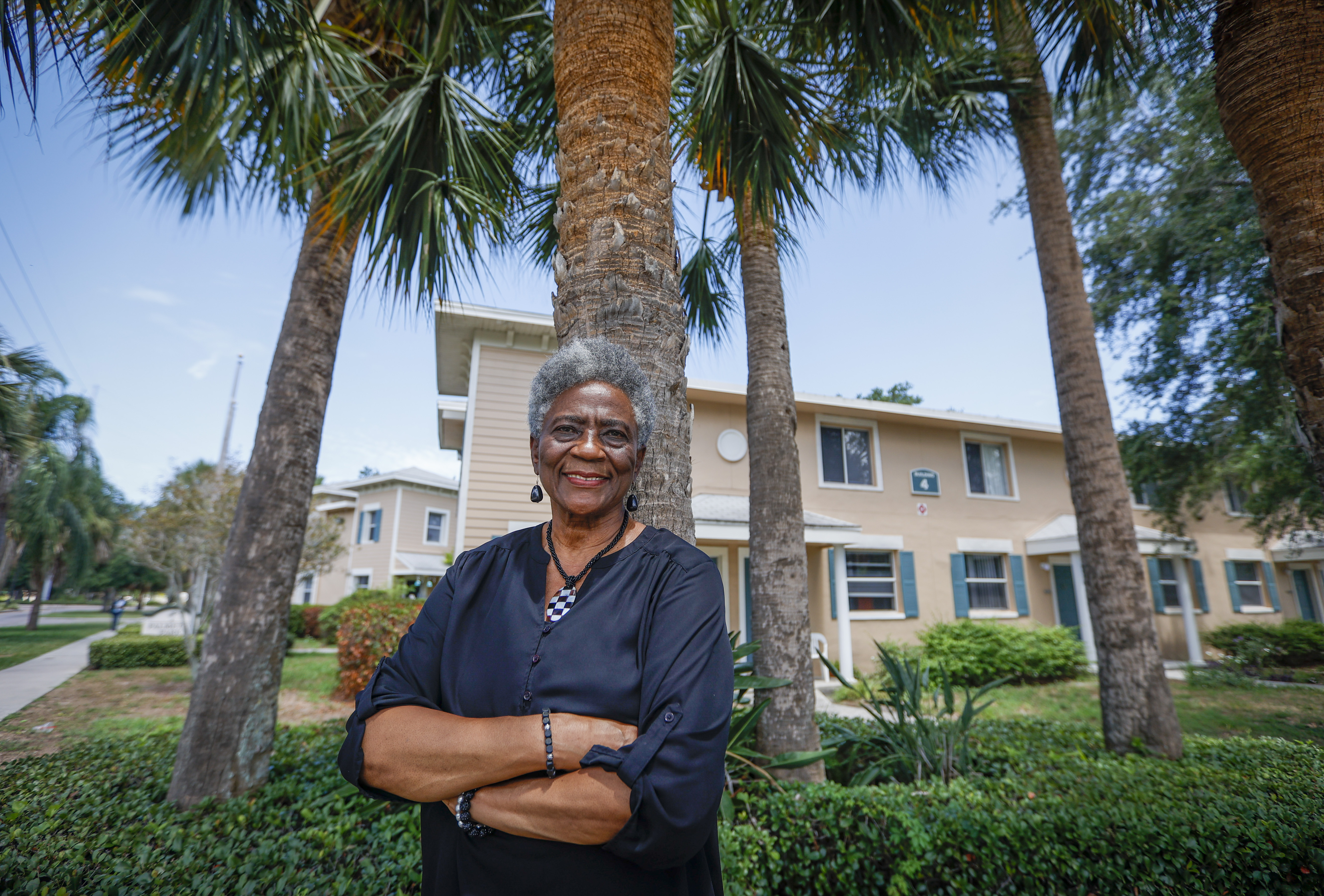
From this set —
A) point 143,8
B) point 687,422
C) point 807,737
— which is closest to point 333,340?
point 143,8

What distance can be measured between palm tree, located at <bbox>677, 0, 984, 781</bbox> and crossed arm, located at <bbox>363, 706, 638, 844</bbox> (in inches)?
129

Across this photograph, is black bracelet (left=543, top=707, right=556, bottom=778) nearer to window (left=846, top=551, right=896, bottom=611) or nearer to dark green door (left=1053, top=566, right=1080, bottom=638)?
window (left=846, top=551, right=896, bottom=611)

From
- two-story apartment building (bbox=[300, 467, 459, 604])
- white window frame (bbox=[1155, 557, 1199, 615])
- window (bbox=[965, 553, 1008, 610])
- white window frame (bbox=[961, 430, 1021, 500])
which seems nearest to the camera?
window (bbox=[965, 553, 1008, 610])

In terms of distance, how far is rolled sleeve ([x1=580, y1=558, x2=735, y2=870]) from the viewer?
1176 mm

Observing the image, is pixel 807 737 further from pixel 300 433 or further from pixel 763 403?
pixel 300 433

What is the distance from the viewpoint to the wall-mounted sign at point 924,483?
15.2m

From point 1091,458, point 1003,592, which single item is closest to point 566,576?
point 1091,458

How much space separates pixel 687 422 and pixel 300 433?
322 centimetres

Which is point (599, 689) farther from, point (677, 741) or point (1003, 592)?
point (1003, 592)

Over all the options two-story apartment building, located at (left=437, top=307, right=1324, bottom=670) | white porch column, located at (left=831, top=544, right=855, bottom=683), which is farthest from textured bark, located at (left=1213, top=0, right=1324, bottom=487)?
white porch column, located at (left=831, top=544, right=855, bottom=683)

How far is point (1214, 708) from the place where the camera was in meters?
8.59

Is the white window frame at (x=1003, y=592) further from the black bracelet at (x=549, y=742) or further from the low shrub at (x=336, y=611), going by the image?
the black bracelet at (x=549, y=742)

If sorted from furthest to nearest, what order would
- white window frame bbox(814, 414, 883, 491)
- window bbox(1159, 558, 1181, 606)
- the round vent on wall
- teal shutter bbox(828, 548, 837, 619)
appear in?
window bbox(1159, 558, 1181, 606) → white window frame bbox(814, 414, 883, 491) → the round vent on wall → teal shutter bbox(828, 548, 837, 619)

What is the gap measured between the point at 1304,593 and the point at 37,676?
2719cm
